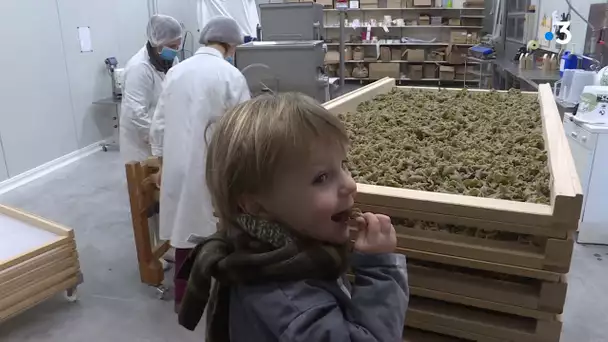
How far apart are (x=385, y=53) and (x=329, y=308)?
906 cm

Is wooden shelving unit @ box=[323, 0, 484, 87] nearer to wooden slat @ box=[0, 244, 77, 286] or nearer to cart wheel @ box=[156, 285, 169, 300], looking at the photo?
cart wheel @ box=[156, 285, 169, 300]

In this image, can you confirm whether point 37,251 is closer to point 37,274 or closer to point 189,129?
point 37,274

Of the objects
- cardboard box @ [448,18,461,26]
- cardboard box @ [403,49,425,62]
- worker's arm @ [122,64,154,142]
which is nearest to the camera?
worker's arm @ [122,64,154,142]

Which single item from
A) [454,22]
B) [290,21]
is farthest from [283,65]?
[454,22]

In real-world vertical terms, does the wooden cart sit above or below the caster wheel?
above

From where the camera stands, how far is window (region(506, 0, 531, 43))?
6258mm

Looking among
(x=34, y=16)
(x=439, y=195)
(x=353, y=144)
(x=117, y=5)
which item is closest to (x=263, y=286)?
(x=439, y=195)

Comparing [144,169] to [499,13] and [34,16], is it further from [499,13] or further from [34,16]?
[499,13]

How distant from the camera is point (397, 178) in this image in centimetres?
130

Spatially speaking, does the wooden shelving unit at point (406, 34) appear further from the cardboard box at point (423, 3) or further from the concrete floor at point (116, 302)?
the concrete floor at point (116, 302)

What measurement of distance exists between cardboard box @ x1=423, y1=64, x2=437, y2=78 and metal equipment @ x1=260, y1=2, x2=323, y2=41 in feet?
16.5

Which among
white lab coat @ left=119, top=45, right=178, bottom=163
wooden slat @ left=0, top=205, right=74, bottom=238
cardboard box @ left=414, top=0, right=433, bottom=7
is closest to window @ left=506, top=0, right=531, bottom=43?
cardboard box @ left=414, top=0, right=433, bottom=7

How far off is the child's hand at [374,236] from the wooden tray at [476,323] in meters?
0.48

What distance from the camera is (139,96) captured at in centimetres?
288
